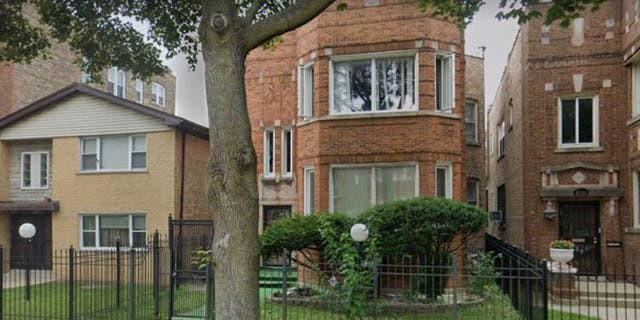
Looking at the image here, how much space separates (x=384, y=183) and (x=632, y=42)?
7.51m

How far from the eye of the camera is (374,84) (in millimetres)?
13539

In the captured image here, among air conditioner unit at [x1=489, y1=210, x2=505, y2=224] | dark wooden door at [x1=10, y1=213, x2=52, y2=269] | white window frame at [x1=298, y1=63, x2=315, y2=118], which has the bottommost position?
dark wooden door at [x1=10, y1=213, x2=52, y2=269]

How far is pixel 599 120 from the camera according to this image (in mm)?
14977

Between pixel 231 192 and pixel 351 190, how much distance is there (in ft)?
25.2

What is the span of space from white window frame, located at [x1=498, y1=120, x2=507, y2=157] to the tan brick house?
1150cm

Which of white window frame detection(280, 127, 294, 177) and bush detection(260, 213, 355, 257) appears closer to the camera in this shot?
bush detection(260, 213, 355, 257)

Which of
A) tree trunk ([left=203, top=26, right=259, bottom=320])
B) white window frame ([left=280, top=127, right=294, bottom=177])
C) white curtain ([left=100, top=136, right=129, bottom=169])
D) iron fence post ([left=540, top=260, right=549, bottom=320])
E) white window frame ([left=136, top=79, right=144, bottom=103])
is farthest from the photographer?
white window frame ([left=136, top=79, right=144, bottom=103])

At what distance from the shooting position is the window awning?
1909cm

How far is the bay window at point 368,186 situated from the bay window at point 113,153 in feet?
27.0

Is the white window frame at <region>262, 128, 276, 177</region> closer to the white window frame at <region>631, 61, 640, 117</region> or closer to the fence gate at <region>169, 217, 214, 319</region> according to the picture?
the fence gate at <region>169, 217, 214, 319</region>

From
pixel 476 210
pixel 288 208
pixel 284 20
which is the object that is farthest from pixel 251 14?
pixel 288 208

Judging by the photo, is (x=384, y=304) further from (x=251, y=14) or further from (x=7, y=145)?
(x=7, y=145)

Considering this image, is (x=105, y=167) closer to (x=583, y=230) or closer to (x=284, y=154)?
(x=284, y=154)

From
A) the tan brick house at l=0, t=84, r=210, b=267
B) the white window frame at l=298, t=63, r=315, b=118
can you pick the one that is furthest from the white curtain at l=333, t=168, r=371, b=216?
the tan brick house at l=0, t=84, r=210, b=267
